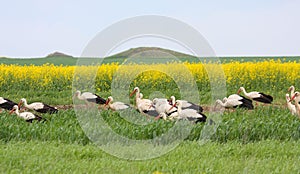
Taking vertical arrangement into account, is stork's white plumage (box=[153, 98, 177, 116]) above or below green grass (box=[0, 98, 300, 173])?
above

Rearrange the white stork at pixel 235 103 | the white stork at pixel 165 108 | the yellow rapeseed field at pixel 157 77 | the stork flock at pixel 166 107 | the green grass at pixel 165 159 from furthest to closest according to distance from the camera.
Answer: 1. the yellow rapeseed field at pixel 157 77
2. the white stork at pixel 235 103
3. the white stork at pixel 165 108
4. the stork flock at pixel 166 107
5. the green grass at pixel 165 159

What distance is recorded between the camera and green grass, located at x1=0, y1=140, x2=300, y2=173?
666 cm

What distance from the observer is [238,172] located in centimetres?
659

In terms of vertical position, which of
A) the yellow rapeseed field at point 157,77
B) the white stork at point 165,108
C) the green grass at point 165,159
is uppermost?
the yellow rapeseed field at point 157,77

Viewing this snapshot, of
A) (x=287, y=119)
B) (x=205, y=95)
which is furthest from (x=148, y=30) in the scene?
(x=205, y=95)

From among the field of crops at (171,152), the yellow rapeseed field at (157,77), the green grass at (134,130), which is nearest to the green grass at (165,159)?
the field of crops at (171,152)

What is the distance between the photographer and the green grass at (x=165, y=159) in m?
6.66

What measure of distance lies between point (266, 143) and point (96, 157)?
3039mm

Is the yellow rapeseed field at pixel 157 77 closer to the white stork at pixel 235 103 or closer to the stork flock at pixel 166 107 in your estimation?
the stork flock at pixel 166 107

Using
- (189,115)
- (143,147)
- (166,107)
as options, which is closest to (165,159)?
(143,147)

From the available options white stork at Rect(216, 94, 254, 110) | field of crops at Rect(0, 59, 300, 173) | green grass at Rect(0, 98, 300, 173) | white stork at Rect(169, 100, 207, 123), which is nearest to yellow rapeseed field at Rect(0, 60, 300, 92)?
field of crops at Rect(0, 59, 300, 173)

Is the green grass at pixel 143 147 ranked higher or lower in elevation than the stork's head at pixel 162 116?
lower

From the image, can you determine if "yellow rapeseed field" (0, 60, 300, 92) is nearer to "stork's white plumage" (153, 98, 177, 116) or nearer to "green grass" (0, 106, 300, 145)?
"stork's white plumage" (153, 98, 177, 116)

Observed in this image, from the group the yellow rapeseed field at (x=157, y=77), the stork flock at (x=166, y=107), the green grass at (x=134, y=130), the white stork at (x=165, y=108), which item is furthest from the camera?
the yellow rapeseed field at (x=157, y=77)
